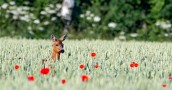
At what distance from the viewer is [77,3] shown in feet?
57.6

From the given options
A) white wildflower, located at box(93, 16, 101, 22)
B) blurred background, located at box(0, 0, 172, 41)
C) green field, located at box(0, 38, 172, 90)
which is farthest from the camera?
white wildflower, located at box(93, 16, 101, 22)

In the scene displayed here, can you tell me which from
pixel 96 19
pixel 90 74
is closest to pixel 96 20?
pixel 96 19

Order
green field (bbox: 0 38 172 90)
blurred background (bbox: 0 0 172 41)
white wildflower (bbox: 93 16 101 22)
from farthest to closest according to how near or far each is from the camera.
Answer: white wildflower (bbox: 93 16 101 22), blurred background (bbox: 0 0 172 41), green field (bbox: 0 38 172 90)

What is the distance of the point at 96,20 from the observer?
54.7 ft

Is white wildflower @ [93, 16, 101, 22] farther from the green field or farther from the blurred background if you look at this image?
the green field

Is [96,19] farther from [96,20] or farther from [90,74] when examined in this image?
[90,74]

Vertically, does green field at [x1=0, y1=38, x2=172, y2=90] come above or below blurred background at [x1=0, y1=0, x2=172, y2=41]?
below

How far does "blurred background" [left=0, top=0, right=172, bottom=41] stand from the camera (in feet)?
54.2

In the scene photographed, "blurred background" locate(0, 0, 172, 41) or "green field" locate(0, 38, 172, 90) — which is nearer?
"green field" locate(0, 38, 172, 90)

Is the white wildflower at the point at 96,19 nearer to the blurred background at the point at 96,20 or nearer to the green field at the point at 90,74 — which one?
the blurred background at the point at 96,20

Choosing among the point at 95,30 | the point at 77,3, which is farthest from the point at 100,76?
the point at 77,3

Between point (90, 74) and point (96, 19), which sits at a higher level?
point (96, 19)

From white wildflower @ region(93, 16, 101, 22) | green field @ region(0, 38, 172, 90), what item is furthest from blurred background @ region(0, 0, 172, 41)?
green field @ region(0, 38, 172, 90)

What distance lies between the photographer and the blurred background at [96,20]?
16531 mm
